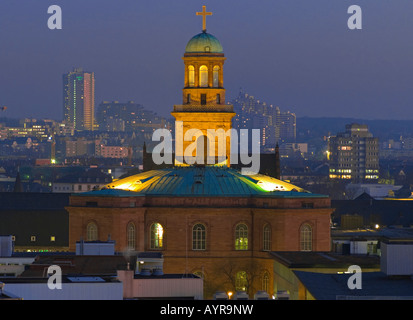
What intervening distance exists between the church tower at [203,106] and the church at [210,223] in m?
5.95

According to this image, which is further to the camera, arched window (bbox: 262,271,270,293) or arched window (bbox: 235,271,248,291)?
arched window (bbox: 235,271,248,291)

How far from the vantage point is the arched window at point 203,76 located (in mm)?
132875

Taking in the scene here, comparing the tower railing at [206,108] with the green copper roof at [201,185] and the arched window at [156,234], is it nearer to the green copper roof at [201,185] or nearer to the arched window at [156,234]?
the green copper roof at [201,185]

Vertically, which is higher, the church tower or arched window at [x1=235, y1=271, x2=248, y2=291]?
the church tower

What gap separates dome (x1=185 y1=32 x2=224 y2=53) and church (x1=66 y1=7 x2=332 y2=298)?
10.1 m

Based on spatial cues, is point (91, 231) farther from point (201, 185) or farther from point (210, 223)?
point (201, 185)

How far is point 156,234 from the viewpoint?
123m

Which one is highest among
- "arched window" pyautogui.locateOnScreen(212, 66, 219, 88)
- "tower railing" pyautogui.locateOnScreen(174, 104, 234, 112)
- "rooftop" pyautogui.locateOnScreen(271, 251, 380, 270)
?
"arched window" pyautogui.locateOnScreen(212, 66, 219, 88)

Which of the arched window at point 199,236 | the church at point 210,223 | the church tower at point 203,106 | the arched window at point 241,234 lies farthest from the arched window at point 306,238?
the church tower at point 203,106

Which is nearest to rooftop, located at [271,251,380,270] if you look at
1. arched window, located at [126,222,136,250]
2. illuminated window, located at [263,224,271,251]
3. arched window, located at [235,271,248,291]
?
arched window, located at [235,271,248,291]

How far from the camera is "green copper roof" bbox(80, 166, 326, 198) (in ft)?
405

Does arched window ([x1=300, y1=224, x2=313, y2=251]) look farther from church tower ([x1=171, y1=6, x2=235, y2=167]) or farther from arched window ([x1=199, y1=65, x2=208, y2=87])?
arched window ([x1=199, y1=65, x2=208, y2=87])

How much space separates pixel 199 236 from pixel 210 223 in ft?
3.89
